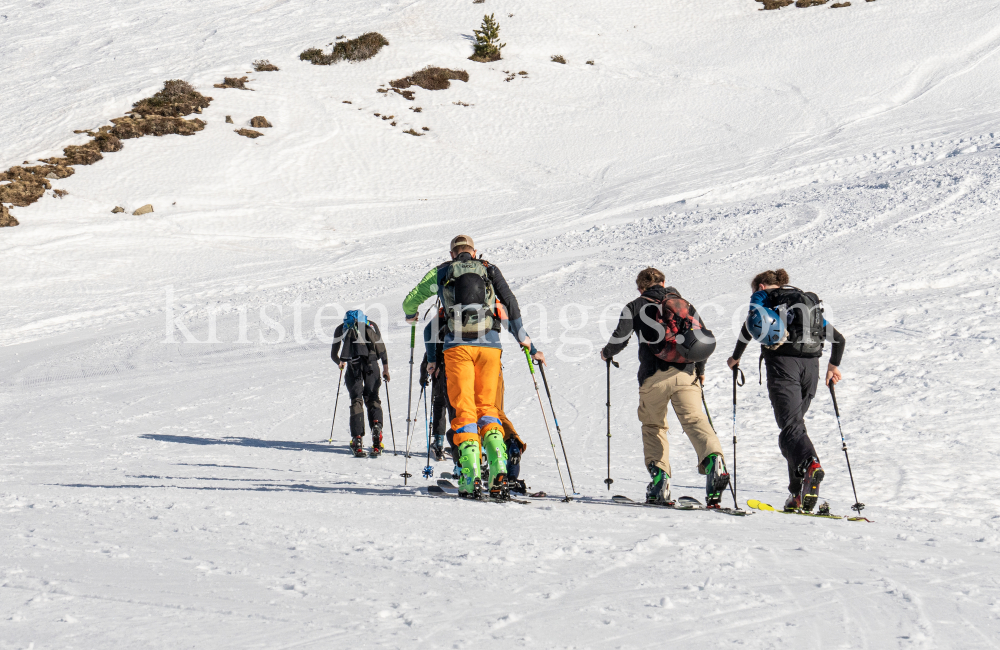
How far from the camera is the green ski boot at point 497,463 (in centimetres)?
555

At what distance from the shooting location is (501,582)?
366 centimetres

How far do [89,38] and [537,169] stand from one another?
2473 cm

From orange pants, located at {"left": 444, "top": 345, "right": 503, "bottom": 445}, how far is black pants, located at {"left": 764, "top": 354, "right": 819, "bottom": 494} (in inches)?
75.6

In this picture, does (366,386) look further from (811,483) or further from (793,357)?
(811,483)

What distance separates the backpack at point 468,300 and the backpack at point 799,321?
1924 mm

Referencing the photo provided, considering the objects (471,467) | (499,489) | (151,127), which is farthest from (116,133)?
(499,489)

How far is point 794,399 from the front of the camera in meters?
5.79

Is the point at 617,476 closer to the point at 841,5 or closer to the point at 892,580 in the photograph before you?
the point at 892,580

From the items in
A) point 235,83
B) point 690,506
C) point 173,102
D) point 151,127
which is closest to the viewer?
point 690,506

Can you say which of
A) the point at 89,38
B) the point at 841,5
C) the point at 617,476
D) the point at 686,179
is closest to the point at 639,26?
the point at 841,5

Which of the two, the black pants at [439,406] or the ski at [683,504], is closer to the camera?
the ski at [683,504]

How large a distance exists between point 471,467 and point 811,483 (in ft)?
7.60

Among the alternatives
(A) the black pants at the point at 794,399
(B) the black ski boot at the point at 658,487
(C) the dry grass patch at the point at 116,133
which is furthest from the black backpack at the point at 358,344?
(C) the dry grass patch at the point at 116,133

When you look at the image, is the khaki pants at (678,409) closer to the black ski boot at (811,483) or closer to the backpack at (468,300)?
the black ski boot at (811,483)
